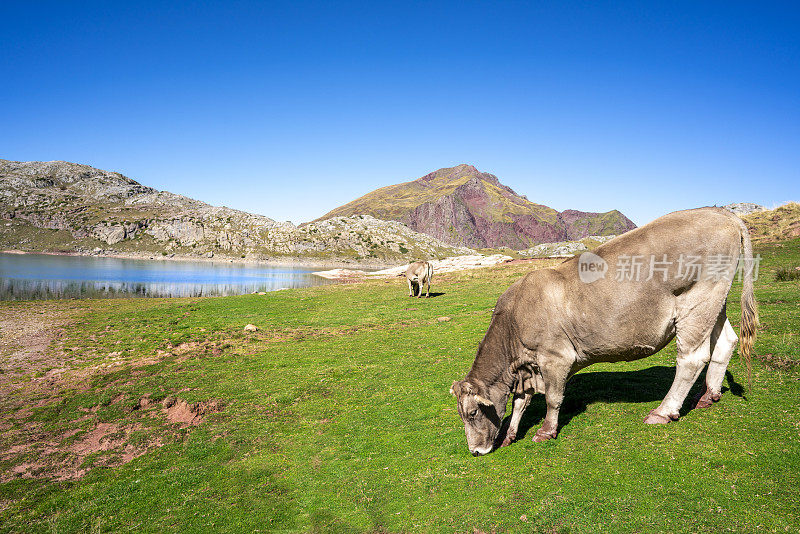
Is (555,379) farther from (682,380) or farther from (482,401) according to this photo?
(682,380)

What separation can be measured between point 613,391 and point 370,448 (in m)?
7.02

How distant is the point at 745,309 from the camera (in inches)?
329

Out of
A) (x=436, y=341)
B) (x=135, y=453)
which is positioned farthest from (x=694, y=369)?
(x=135, y=453)

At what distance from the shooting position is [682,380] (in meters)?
8.17

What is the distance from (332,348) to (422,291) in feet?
56.8

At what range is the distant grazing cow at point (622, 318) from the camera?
769cm

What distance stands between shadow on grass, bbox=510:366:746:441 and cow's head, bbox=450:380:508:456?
992mm

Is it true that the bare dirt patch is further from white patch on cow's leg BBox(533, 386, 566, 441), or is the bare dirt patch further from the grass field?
white patch on cow's leg BBox(533, 386, 566, 441)

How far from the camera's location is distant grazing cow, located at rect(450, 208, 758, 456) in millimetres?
7688

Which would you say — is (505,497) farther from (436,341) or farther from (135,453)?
(436,341)

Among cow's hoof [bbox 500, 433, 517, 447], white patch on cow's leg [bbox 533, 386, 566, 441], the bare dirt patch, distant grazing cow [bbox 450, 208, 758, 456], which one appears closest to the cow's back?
distant grazing cow [bbox 450, 208, 758, 456]

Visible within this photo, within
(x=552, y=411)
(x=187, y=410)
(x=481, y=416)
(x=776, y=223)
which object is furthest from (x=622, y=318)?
(x=776, y=223)

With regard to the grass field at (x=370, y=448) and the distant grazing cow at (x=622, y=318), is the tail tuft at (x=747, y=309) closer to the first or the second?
the distant grazing cow at (x=622, y=318)

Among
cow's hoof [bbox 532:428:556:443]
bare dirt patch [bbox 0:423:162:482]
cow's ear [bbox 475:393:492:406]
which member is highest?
cow's ear [bbox 475:393:492:406]
